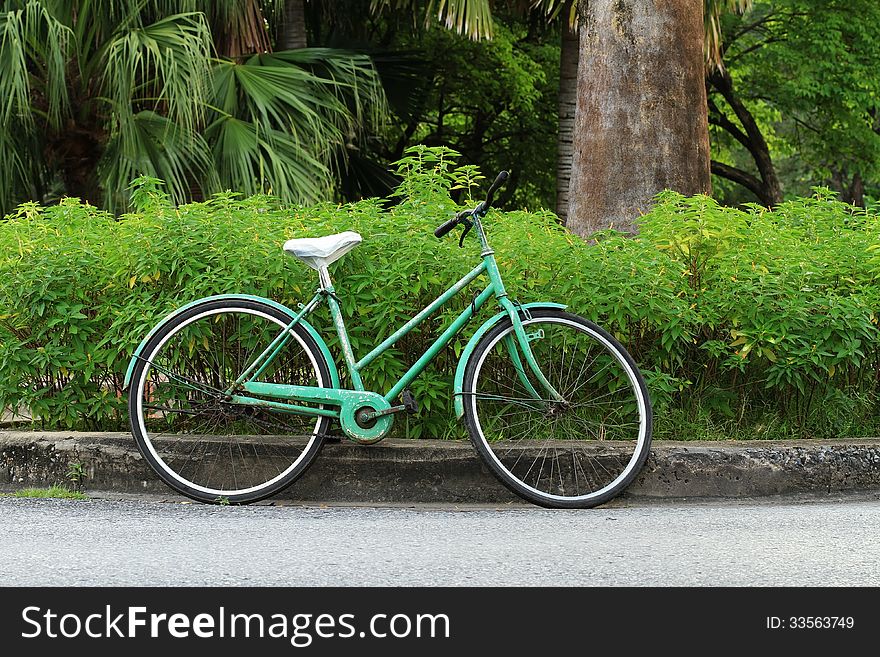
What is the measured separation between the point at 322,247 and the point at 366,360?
1.70 ft

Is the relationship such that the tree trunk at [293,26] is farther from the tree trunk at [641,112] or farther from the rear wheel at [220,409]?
the rear wheel at [220,409]

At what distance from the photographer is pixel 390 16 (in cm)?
1669

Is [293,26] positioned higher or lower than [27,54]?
higher

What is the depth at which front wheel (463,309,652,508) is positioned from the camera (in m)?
4.90

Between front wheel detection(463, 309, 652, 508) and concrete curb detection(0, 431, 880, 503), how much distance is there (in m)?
0.15

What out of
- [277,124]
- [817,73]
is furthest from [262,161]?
[817,73]

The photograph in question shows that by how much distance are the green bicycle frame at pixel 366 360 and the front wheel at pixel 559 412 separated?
0.06 m

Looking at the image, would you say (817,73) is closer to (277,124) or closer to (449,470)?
(277,124)

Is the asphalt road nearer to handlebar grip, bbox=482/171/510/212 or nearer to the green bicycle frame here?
the green bicycle frame

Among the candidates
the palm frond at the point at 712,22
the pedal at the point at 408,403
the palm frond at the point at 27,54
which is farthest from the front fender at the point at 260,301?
the palm frond at the point at 712,22

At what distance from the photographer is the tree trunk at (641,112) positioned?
7.25m

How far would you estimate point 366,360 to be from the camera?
199 inches

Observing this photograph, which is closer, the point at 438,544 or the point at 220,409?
the point at 438,544

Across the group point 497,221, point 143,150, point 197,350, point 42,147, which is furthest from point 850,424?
point 42,147
